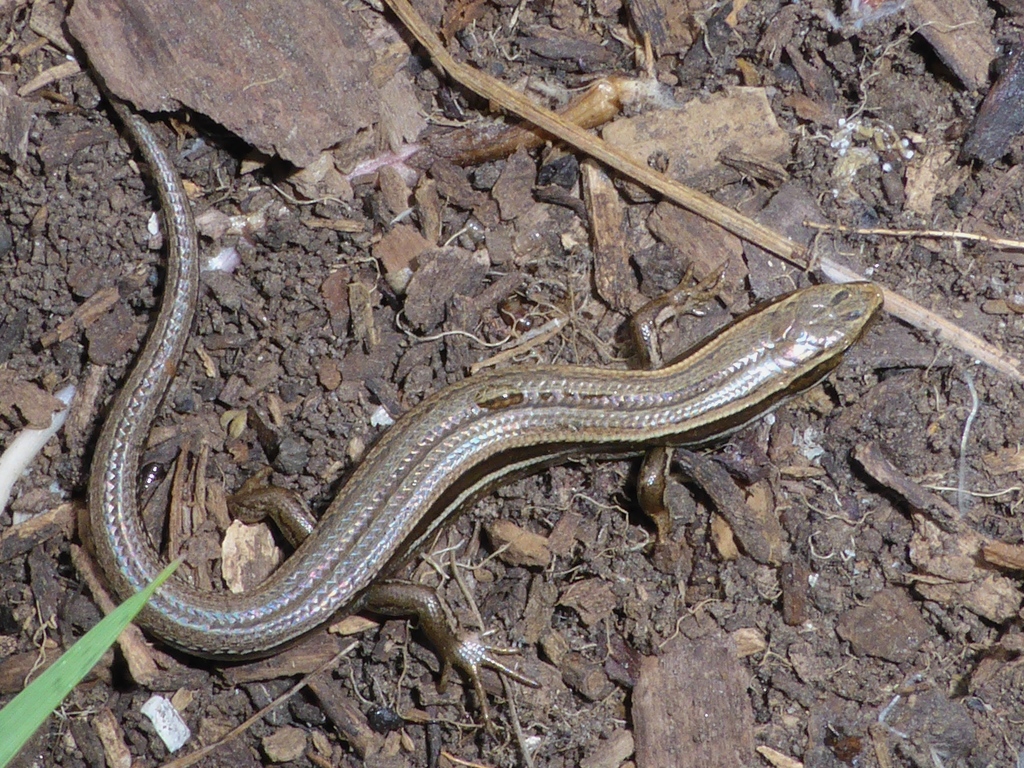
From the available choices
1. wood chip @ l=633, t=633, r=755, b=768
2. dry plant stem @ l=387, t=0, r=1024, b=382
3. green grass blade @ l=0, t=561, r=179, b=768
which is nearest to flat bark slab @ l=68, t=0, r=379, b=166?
dry plant stem @ l=387, t=0, r=1024, b=382

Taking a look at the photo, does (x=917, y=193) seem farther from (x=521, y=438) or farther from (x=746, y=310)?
(x=521, y=438)

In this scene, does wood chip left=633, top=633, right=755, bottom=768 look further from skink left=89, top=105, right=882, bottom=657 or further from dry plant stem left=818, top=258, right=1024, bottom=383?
dry plant stem left=818, top=258, right=1024, bottom=383

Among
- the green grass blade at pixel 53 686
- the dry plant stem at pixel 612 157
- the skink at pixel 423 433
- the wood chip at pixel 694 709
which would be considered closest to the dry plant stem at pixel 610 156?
the dry plant stem at pixel 612 157

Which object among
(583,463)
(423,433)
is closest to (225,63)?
(423,433)

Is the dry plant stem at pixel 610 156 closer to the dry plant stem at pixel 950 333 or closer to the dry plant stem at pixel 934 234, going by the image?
the dry plant stem at pixel 950 333

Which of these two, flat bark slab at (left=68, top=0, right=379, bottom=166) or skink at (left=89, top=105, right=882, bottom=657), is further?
flat bark slab at (left=68, top=0, right=379, bottom=166)
